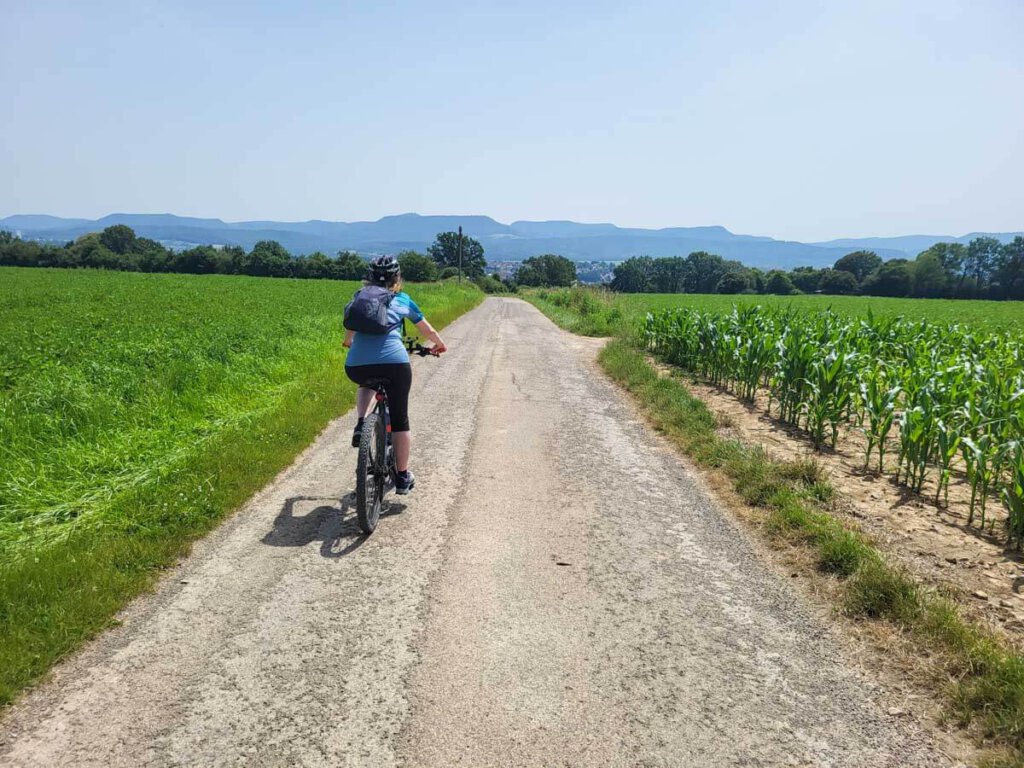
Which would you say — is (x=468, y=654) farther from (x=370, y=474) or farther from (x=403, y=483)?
(x=403, y=483)

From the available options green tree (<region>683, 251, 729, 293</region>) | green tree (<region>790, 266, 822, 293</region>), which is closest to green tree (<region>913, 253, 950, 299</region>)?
green tree (<region>790, 266, 822, 293</region>)

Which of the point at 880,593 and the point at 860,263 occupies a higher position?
the point at 860,263

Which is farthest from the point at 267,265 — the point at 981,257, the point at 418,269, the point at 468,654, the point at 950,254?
the point at 981,257

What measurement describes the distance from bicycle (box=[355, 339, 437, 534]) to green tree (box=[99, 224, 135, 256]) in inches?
5049

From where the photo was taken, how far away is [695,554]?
472cm

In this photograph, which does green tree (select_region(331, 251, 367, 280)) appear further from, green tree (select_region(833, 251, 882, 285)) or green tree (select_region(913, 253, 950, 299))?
green tree (select_region(833, 251, 882, 285))

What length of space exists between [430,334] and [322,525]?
1972 millimetres

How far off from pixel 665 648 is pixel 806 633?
38.3 inches

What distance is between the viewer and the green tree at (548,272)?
144750 millimetres

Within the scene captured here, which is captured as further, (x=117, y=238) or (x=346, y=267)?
(x=117, y=238)

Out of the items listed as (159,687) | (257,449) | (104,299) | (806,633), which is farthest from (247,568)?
(104,299)

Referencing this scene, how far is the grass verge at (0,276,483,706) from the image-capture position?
127 inches

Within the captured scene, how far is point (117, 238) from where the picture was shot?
366 ft

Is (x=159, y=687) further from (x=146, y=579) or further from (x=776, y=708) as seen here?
(x=776, y=708)
